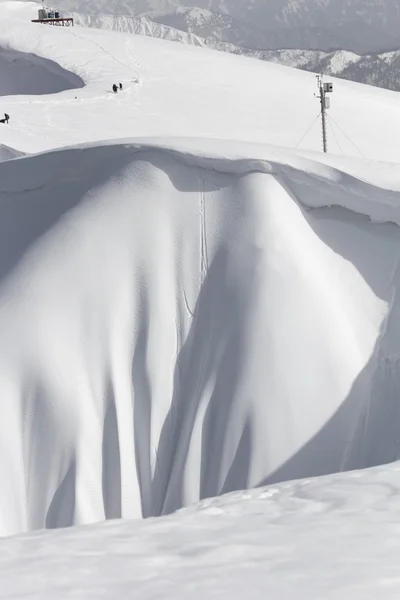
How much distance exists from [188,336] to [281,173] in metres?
2.17

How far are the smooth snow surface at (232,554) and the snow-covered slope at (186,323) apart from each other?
4.73 metres

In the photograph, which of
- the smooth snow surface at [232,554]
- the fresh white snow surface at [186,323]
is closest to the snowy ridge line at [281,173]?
the fresh white snow surface at [186,323]

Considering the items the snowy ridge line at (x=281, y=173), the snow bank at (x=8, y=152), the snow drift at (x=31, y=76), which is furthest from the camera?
the snow drift at (x=31, y=76)

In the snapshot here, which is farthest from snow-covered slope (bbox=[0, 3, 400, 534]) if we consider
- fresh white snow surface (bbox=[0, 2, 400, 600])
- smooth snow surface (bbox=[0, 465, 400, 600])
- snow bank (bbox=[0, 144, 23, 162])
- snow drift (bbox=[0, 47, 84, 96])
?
snow drift (bbox=[0, 47, 84, 96])

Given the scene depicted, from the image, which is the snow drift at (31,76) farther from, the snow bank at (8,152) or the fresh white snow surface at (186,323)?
the fresh white snow surface at (186,323)

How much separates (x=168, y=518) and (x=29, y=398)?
559 centimetres

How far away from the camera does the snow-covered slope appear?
35.1ft

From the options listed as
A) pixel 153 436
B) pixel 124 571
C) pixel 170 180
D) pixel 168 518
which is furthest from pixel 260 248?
pixel 124 571

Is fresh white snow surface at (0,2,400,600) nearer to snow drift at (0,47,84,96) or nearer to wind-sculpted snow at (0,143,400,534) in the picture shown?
wind-sculpted snow at (0,143,400,534)

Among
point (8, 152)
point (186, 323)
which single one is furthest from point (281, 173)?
point (8, 152)

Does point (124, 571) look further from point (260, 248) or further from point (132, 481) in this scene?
point (260, 248)

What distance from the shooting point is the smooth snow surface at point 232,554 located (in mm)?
4605

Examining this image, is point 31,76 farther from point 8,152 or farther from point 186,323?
point 186,323

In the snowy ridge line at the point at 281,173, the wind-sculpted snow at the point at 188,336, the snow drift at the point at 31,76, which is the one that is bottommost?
the wind-sculpted snow at the point at 188,336
